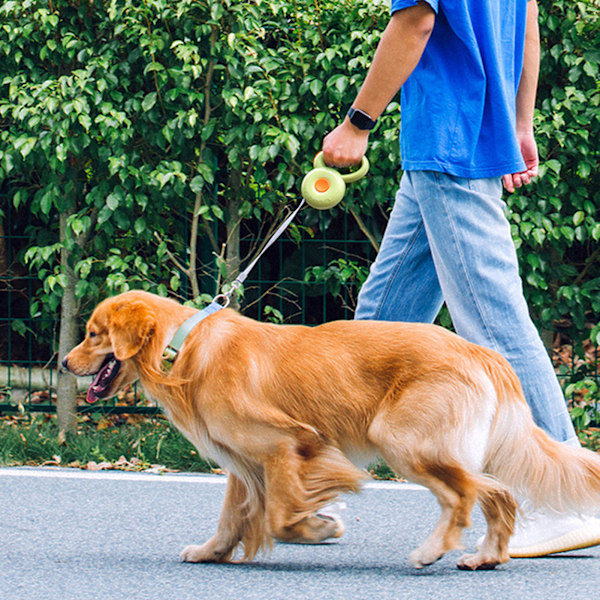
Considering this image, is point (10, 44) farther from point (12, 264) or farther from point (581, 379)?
point (581, 379)

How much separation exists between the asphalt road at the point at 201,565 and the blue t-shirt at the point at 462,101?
126 cm

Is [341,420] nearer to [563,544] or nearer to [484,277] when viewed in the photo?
[484,277]

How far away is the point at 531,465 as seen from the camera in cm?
318

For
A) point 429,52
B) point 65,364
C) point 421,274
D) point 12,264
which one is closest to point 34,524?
point 65,364

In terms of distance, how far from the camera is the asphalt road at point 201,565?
3.10m

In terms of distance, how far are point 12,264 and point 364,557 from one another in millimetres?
3556

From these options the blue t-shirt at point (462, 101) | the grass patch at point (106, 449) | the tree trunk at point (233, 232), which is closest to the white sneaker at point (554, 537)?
the blue t-shirt at point (462, 101)

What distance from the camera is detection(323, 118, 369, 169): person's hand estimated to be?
3.48 metres

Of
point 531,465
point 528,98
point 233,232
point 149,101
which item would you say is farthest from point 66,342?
point 531,465

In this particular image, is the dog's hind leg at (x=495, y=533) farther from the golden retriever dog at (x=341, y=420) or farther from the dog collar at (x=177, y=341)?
the dog collar at (x=177, y=341)

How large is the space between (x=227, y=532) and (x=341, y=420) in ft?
1.80

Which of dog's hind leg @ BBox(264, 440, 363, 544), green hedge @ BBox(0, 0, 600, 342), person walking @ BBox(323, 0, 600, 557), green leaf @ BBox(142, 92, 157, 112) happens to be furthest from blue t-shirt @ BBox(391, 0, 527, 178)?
green leaf @ BBox(142, 92, 157, 112)

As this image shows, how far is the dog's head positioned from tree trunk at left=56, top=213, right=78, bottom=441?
2393 millimetres

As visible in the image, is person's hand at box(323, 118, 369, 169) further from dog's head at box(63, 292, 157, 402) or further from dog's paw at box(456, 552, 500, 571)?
dog's paw at box(456, 552, 500, 571)
